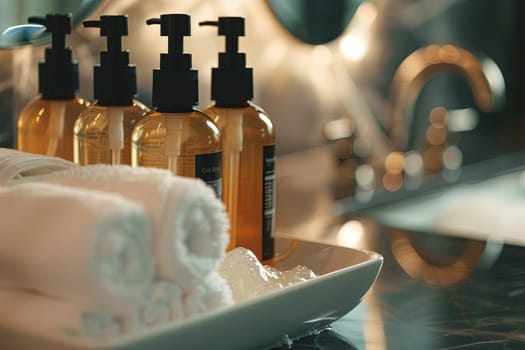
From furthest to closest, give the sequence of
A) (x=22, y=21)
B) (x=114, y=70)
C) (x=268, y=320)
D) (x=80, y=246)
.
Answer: (x=22, y=21) → (x=114, y=70) → (x=268, y=320) → (x=80, y=246)

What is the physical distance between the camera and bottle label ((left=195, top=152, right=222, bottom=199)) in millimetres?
703

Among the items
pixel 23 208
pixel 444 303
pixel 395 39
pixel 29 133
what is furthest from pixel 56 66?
pixel 395 39

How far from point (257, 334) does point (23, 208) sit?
0.18 metres

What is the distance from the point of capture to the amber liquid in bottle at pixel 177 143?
704mm

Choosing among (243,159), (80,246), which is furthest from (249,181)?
(80,246)

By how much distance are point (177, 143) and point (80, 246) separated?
23 centimetres

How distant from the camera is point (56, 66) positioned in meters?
0.79

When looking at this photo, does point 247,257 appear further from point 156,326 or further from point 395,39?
point 395,39

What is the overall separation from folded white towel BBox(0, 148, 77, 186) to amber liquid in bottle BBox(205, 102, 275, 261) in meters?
0.19

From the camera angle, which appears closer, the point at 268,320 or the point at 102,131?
the point at 268,320

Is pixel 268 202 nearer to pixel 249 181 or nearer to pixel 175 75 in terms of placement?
pixel 249 181

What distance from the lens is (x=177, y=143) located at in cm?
70

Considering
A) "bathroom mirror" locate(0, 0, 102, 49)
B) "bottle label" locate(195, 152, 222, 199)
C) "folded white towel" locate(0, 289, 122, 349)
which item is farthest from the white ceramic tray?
"bathroom mirror" locate(0, 0, 102, 49)

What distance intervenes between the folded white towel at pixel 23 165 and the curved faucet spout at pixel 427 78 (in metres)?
0.98
